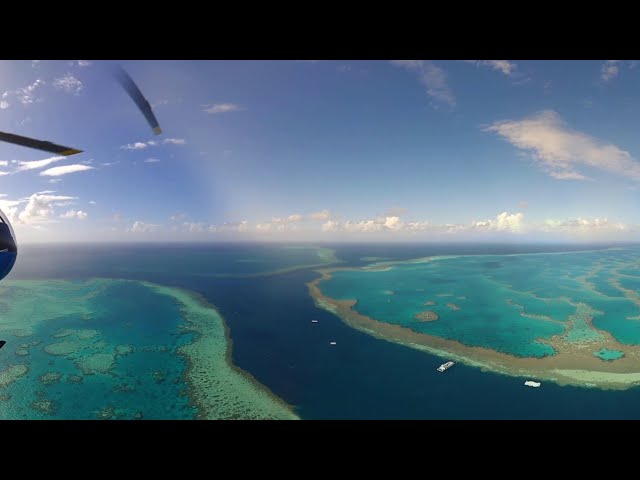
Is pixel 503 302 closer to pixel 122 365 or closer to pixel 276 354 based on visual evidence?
pixel 276 354

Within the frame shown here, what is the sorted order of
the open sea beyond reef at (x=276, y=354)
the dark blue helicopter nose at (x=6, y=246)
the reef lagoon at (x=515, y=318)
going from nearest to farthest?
the dark blue helicopter nose at (x=6, y=246)
the open sea beyond reef at (x=276, y=354)
the reef lagoon at (x=515, y=318)

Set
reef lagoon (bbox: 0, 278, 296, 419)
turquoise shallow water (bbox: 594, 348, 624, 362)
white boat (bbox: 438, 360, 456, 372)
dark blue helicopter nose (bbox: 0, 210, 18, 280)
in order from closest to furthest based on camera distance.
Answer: dark blue helicopter nose (bbox: 0, 210, 18, 280)
reef lagoon (bbox: 0, 278, 296, 419)
white boat (bbox: 438, 360, 456, 372)
turquoise shallow water (bbox: 594, 348, 624, 362)

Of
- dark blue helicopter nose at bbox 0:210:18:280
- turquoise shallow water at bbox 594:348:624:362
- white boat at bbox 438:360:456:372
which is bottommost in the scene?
white boat at bbox 438:360:456:372

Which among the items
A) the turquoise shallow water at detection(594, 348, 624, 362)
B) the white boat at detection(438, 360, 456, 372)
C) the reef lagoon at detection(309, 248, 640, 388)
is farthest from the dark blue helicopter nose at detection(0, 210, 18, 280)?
the turquoise shallow water at detection(594, 348, 624, 362)

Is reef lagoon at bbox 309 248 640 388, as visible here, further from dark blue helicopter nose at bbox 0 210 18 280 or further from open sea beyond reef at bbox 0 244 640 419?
dark blue helicopter nose at bbox 0 210 18 280

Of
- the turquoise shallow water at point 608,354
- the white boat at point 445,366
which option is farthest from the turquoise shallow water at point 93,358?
the turquoise shallow water at point 608,354

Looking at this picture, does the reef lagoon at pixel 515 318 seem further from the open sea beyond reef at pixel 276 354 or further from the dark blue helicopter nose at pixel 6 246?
the dark blue helicopter nose at pixel 6 246
